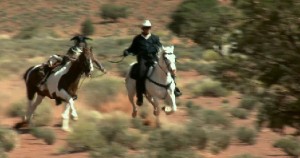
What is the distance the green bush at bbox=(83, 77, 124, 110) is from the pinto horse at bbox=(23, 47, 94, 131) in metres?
5.03

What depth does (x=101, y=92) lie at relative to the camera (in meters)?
26.6

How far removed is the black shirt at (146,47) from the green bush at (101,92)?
527cm

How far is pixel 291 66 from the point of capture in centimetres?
991

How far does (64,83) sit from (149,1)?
3277 inches

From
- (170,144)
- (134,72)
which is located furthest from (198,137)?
(134,72)

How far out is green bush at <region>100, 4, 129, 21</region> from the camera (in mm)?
93438

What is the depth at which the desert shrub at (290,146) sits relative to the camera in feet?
51.5

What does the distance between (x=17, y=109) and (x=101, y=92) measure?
138 inches

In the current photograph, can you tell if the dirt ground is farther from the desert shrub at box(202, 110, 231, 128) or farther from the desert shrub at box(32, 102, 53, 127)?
the desert shrub at box(202, 110, 231, 128)

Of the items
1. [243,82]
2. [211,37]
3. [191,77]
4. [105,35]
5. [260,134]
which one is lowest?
[105,35]

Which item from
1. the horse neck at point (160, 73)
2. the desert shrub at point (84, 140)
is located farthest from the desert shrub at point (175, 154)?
the horse neck at point (160, 73)

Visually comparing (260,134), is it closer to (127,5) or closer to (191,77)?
(191,77)

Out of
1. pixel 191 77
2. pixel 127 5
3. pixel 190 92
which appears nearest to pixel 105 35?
pixel 127 5

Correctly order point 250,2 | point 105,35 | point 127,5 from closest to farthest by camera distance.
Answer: point 250,2, point 105,35, point 127,5
